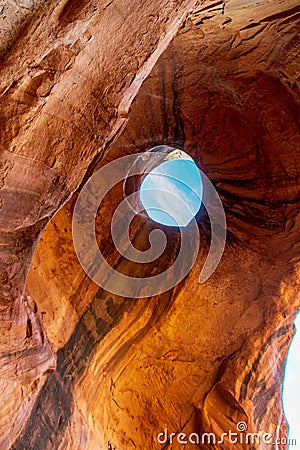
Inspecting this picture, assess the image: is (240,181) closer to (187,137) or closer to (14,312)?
(187,137)

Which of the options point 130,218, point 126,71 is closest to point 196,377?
point 130,218

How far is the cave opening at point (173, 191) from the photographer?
4215 millimetres

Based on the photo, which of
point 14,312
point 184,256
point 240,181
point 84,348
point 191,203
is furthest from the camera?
point 191,203

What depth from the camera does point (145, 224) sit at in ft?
12.5

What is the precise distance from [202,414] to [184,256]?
4.90ft

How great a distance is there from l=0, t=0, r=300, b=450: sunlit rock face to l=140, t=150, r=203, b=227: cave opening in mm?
410

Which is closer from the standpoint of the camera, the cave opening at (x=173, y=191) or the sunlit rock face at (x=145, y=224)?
the sunlit rock face at (x=145, y=224)

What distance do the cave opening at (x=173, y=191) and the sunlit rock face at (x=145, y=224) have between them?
1.34 feet

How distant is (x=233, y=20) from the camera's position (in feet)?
8.96

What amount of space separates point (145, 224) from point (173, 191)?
54.1 inches

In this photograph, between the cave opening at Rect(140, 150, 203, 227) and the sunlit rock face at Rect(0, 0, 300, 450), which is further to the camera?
the cave opening at Rect(140, 150, 203, 227)

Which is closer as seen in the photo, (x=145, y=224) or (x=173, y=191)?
(x=145, y=224)

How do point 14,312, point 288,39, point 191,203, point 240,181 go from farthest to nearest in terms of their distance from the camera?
point 191,203
point 240,181
point 288,39
point 14,312

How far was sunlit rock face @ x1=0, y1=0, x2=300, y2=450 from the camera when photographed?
5.18 ft
